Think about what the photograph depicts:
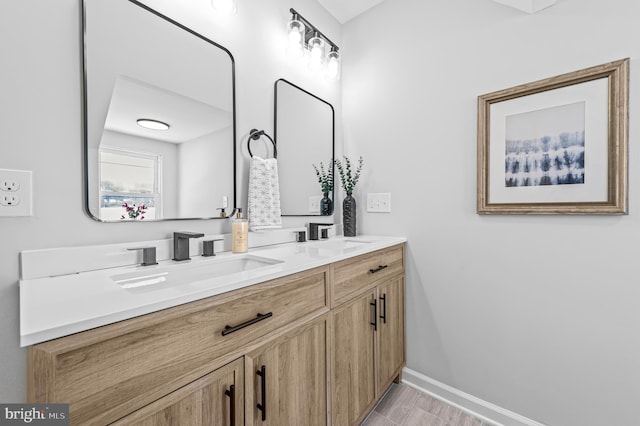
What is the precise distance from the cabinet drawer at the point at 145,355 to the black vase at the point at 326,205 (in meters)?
1.08

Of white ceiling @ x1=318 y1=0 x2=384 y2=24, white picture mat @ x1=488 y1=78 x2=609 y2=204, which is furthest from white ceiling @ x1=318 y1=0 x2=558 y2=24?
white picture mat @ x1=488 y1=78 x2=609 y2=204

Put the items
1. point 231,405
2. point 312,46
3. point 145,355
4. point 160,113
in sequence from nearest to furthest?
point 145,355, point 231,405, point 160,113, point 312,46

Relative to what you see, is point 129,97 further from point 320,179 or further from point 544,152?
point 544,152

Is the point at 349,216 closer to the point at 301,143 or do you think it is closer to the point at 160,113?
the point at 301,143

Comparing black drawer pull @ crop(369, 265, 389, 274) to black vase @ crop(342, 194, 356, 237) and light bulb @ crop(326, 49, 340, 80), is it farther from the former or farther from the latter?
light bulb @ crop(326, 49, 340, 80)

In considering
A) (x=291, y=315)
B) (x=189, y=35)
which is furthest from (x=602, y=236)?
(x=189, y=35)

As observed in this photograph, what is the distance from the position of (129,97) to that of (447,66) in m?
1.62

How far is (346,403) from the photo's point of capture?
1224mm

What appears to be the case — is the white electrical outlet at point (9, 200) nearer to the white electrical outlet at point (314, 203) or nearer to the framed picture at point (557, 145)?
the white electrical outlet at point (314, 203)

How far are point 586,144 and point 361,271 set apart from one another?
3.71ft

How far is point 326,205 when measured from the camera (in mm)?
1972

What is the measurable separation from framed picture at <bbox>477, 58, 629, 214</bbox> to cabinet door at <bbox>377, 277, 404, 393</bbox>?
25.7 inches

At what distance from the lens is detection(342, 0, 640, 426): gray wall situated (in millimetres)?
1191

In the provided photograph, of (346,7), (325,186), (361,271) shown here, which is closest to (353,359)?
(361,271)
